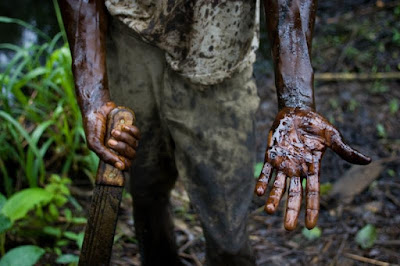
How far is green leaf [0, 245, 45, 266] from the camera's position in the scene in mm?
2023

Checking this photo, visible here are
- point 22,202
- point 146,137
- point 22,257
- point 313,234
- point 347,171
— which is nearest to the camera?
point 146,137

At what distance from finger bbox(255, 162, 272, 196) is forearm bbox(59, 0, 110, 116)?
60 centimetres

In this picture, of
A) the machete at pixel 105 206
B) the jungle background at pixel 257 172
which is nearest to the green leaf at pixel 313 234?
the jungle background at pixel 257 172

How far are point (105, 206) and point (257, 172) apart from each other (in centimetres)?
160

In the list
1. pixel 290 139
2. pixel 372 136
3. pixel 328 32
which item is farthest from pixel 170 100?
pixel 328 32

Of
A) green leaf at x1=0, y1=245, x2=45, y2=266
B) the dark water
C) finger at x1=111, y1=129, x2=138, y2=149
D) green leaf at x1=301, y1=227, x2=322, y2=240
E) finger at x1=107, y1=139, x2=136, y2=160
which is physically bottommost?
green leaf at x1=0, y1=245, x2=45, y2=266

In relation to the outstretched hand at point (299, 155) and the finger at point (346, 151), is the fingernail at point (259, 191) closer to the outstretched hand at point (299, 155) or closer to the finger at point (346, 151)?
the outstretched hand at point (299, 155)

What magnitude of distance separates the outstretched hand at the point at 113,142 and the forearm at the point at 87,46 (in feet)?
0.34

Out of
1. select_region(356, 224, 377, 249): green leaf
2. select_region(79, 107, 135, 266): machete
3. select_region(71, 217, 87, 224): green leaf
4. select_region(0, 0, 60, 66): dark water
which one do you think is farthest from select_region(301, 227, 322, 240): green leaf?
select_region(0, 0, 60, 66): dark water

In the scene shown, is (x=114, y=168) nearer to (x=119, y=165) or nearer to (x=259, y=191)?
(x=119, y=165)

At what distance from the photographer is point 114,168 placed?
4.87ft

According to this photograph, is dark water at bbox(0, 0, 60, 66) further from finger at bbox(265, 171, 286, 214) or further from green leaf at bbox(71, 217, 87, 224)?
finger at bbox(265, 171, 286, 214)

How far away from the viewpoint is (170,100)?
1.77 metres

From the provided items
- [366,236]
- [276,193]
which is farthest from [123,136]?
[366,236]
